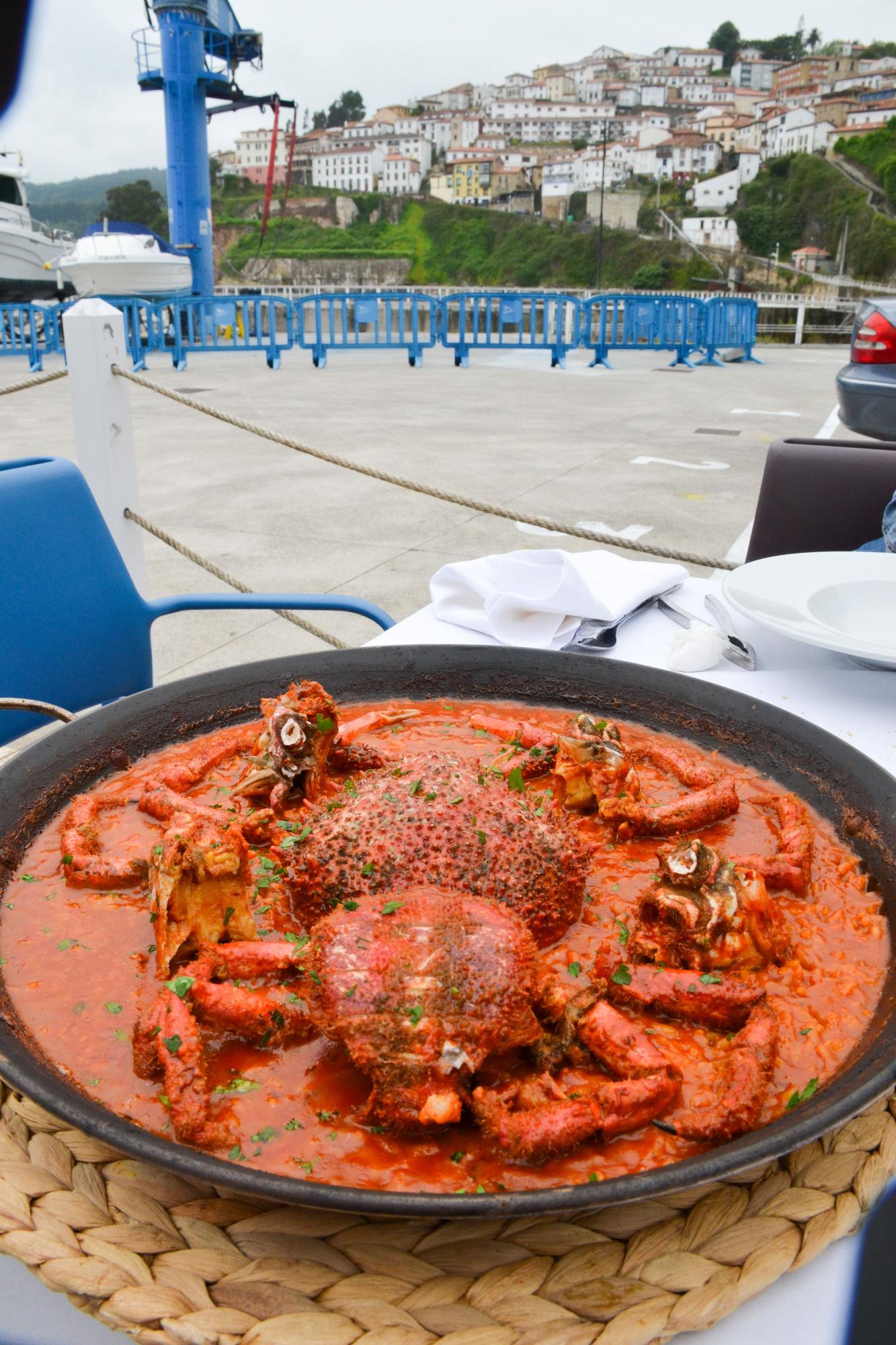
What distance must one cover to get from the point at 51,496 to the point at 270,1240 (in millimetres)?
2063

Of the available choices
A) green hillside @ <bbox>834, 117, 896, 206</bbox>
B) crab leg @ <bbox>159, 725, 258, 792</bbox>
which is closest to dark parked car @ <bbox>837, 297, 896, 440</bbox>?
crab leg @ <bbox>159, 725, 258, 792</bbox>

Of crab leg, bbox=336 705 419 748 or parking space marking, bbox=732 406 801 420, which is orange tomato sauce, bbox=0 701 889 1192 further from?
parking space marking, bbox=732 406 801 420

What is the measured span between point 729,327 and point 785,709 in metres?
18.6

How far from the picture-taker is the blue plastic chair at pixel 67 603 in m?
2.34

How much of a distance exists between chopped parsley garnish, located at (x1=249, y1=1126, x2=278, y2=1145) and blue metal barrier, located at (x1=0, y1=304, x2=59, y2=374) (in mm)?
15807

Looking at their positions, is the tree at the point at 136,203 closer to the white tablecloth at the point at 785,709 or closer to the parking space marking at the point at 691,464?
the parking space marking at the point at 691,464

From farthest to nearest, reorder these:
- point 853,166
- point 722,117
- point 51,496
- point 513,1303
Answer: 1. point 722,117
2. point 853,166
3. point 51,496
4. point 513,1303

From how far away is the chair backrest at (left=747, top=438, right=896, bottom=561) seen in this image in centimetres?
328

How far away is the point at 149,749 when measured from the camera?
155cm

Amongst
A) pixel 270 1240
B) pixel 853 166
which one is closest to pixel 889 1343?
pixel 270 1240

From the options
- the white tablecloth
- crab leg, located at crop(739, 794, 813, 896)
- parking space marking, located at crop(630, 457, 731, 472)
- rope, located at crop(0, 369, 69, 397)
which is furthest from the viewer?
parking space marking, located at crop(630, 457, 731, 472)

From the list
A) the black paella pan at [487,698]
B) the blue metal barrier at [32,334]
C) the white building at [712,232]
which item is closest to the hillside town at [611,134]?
the white building at [712,232]

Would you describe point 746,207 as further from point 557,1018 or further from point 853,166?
point 557,1018

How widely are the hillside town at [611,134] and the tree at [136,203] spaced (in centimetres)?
2641
